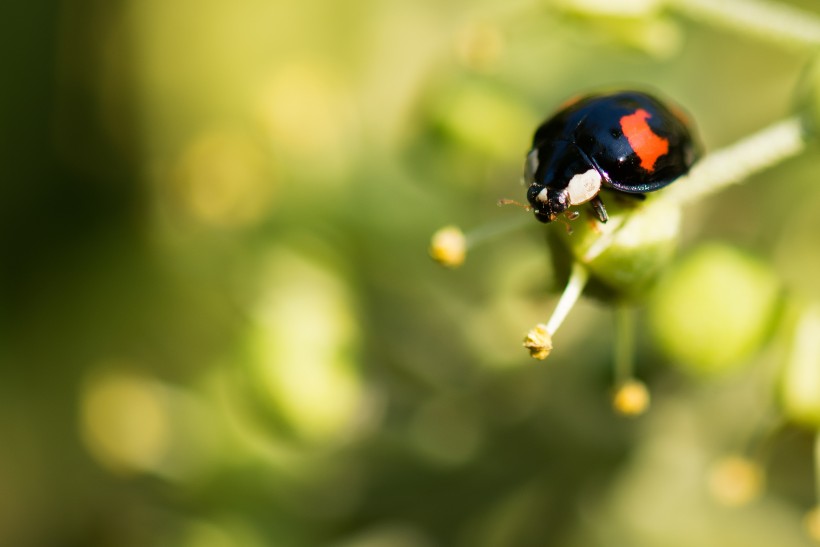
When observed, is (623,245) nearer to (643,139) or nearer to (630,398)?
(643,139)

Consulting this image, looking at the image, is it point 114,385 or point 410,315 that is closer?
point 410,315

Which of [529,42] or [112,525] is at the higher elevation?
[529,42]

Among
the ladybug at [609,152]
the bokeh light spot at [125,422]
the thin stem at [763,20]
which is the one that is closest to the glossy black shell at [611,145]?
the ladybug at [609,152]

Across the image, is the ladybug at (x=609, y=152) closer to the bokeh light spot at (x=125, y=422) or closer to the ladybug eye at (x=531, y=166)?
the ladybug eye at (x=531, y=166)

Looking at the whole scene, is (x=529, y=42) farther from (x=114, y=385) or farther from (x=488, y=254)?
(x=114, y=385)

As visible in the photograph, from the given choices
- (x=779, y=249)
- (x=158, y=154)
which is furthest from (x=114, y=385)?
(x=779, y=249)
